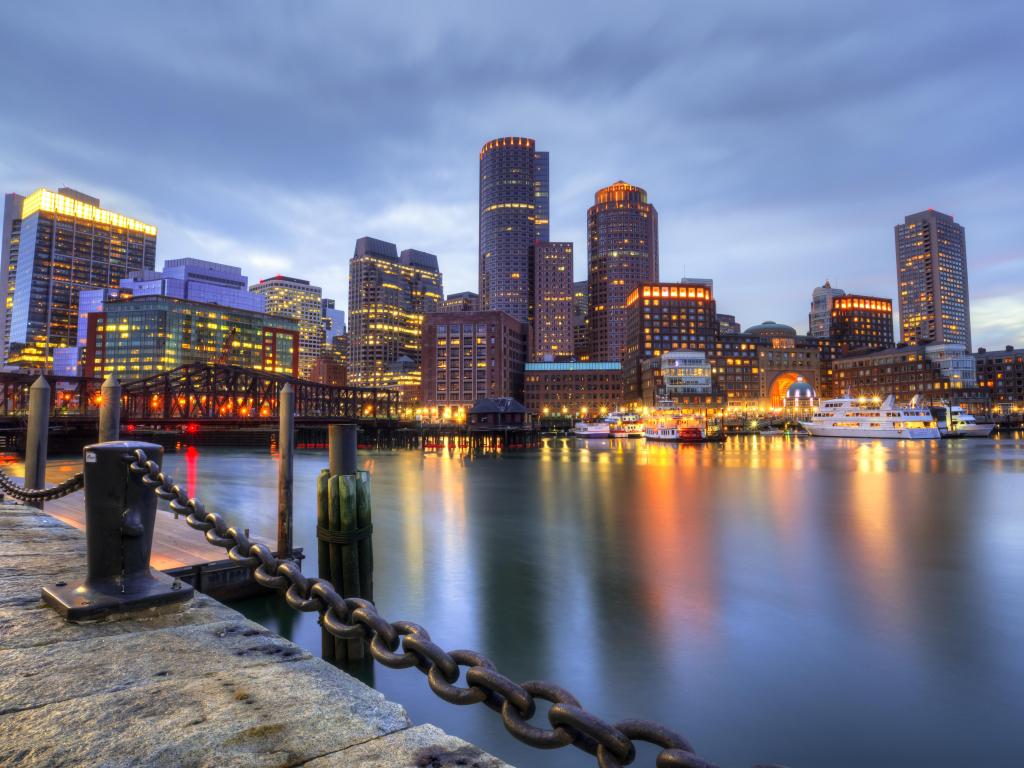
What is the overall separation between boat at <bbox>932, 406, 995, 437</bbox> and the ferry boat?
5.15 meters

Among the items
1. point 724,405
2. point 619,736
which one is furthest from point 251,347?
point 619,736

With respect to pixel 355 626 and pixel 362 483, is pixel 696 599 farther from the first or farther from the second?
pixel 355 626

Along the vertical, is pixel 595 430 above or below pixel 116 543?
below

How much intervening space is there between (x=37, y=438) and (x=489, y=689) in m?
16.5

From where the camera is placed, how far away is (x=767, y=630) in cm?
1369

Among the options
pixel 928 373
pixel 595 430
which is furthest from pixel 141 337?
pixel 928 373

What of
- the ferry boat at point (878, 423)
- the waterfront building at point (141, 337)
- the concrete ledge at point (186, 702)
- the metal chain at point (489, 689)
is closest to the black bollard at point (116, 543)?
the concrete ledge at point (186, 702)

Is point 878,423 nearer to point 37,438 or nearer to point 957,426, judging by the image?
point 957,426

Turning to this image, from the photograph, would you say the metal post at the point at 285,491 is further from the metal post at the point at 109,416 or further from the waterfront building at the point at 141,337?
the waterfront building at the point at 141,337

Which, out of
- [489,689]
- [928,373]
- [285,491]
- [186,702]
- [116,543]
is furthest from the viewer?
[928,373]

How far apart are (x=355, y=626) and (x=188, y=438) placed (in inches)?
4333

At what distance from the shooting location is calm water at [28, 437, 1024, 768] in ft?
30.9

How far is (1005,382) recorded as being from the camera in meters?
196

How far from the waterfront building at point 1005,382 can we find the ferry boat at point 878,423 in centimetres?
9539
